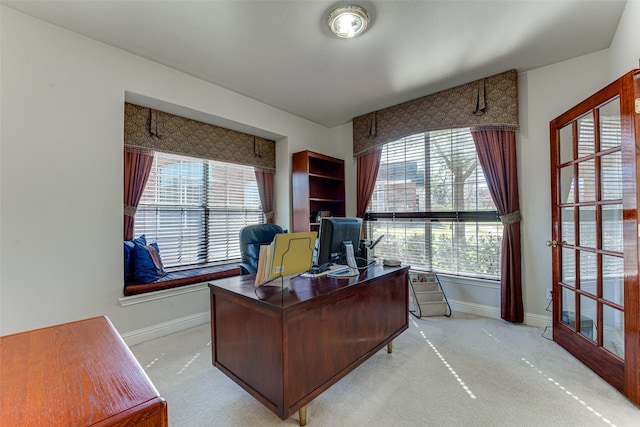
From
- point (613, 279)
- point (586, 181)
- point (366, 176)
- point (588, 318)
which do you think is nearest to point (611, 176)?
point (586, 181)

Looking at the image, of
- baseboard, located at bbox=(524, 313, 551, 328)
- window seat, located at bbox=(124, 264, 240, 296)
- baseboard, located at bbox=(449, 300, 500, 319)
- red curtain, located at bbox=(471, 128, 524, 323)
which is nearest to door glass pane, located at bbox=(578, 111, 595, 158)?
red curtain, located at bbox=(471, 128, 524, 323)

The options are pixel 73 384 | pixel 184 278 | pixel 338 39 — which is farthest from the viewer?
pixel 184 278

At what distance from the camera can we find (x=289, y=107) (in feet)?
12.5

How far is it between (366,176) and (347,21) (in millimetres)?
2267

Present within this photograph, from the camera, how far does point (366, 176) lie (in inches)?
161

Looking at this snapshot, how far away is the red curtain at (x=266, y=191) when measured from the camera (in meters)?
4.06

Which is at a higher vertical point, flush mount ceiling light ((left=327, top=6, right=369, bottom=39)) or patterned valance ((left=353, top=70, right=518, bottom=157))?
flush mount ceiling light ((left=327, top=6, right=369, bottom=39))

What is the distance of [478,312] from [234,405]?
2.78m

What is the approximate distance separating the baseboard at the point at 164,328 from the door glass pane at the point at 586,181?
3715 millimetres

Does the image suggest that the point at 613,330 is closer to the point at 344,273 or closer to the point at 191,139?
the point at 344,273

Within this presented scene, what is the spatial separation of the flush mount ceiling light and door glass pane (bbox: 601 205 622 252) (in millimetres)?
2257

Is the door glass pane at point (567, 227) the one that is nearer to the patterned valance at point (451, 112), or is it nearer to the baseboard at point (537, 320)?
the baseboard at point (537, 320)

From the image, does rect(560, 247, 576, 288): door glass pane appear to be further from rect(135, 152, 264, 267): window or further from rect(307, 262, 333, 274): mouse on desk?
rect(135, 152, 264, 267): window

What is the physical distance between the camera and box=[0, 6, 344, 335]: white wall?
200 centimetres
